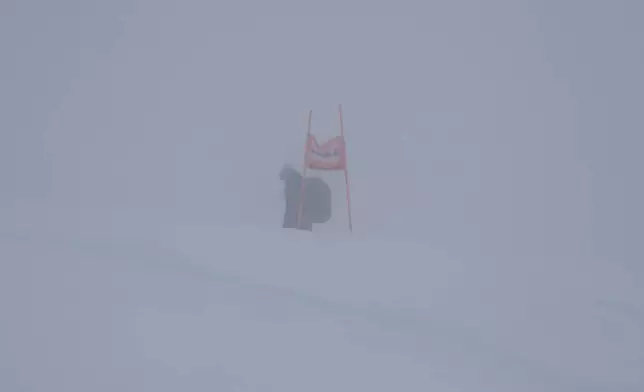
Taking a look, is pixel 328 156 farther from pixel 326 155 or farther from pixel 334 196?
pixel 334 196

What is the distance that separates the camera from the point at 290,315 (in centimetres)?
232

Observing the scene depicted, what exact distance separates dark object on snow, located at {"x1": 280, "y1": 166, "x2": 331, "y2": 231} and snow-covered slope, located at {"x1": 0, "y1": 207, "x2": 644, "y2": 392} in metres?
0.09

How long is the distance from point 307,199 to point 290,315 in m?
0.49

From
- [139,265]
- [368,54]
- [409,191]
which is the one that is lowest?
[139,265]

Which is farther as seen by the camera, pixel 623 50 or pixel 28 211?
pixel 28 211

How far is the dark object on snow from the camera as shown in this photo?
231 cm

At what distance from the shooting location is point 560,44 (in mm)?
2201

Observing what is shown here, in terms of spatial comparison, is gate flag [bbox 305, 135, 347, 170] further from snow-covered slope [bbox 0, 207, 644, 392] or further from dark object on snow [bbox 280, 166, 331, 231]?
snow-covered slope [bbox 0, 207, 644, 392]

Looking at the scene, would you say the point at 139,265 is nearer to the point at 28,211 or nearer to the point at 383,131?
the point at 28,211

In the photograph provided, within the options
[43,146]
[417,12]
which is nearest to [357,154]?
[417,12]

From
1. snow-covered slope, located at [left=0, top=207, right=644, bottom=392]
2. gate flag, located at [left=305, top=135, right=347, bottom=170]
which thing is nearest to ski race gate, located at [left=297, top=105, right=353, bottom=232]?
gate flag, located at [left=305, top=135, right=347, bottom=170]

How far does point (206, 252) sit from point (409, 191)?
899 mm

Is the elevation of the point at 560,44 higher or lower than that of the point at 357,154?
higher

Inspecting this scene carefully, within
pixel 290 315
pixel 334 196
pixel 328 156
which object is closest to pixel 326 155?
pixel 328 156
